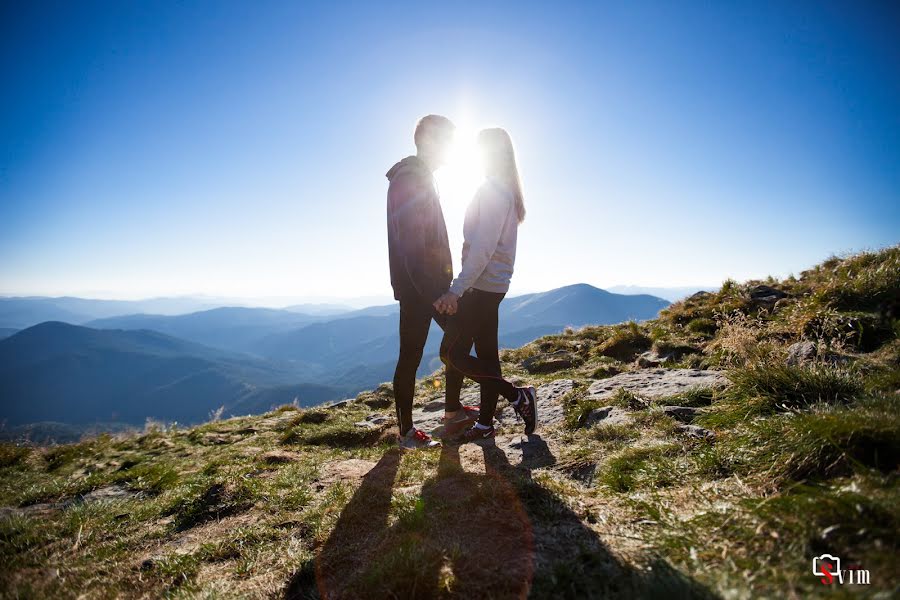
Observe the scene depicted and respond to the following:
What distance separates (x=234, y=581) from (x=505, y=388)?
3.18 m

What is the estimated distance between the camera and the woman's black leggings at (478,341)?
15.3 feet

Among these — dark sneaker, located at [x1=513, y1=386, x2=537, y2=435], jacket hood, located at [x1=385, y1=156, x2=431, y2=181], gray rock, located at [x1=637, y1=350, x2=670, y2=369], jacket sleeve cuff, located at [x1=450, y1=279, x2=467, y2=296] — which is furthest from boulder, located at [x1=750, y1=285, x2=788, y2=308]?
jacket hood, located at [x1=385, y1=156, x2=431, y2=181]

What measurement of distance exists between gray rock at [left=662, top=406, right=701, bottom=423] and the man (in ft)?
8.99

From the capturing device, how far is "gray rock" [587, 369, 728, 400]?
5.14 m

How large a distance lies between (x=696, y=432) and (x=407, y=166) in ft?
13.7

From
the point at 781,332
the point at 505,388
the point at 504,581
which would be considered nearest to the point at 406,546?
the point at 504,581

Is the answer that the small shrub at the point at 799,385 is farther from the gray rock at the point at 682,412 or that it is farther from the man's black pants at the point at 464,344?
the man's black pants at the point at 464,344

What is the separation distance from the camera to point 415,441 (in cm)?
518

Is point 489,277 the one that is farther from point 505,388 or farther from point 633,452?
point 633,452

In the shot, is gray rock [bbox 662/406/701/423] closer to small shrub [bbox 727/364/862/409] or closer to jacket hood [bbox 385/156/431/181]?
small shrub [bbox 727/364/862/409]

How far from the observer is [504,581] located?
2.09 metres

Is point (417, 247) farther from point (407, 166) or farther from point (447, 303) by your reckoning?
point (407, 166)

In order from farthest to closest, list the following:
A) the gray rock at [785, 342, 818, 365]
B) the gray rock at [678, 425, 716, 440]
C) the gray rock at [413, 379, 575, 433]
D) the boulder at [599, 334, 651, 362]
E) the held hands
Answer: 1. the boulder at [599, 334, 651, 362]
2. the gray rock at [413, 379, 575, 433]
3. the gray rock at [785, 342, 818, 365]
4. the held hands
5. the gray rock at [678, 425, 716, 440]

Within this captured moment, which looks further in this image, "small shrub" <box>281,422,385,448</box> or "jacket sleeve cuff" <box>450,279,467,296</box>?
"small shrub" <box>281,422,385,448</box>
